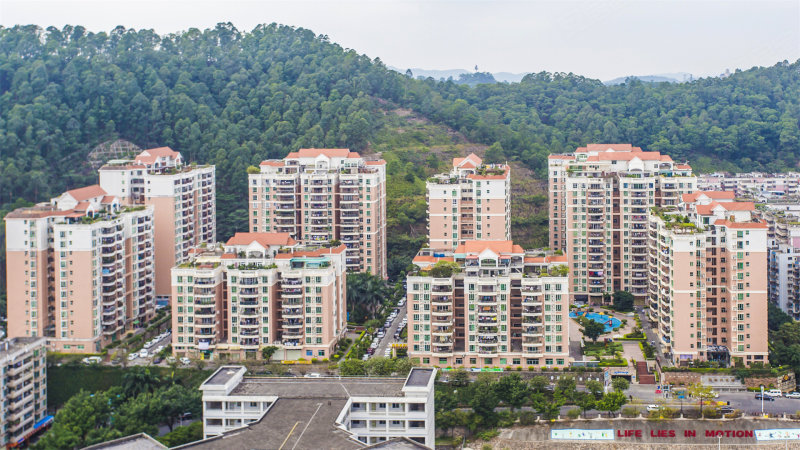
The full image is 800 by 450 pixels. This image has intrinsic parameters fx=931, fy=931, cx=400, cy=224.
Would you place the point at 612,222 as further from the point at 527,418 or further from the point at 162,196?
the point at 162,196

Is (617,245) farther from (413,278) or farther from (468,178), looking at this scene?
(413,278)

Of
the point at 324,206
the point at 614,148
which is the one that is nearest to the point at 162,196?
the point at 324,206

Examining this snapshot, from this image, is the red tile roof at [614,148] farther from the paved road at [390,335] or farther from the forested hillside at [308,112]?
the paved road at [390,335]

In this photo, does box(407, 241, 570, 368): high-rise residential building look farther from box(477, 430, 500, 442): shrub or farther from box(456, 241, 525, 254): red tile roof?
box(477, 430, 500, 442): shrub

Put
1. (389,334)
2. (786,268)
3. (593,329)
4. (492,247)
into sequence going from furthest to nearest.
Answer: (786,268) < (389,334) < (593,329) < (492,247)

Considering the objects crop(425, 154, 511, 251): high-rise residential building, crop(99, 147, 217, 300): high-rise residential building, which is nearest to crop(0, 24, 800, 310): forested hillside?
crop(425, 154, 511, 251): high-rise residential building

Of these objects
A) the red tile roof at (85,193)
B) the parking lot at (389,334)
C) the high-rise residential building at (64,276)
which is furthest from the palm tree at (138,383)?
the red tile roof at (85,193)
